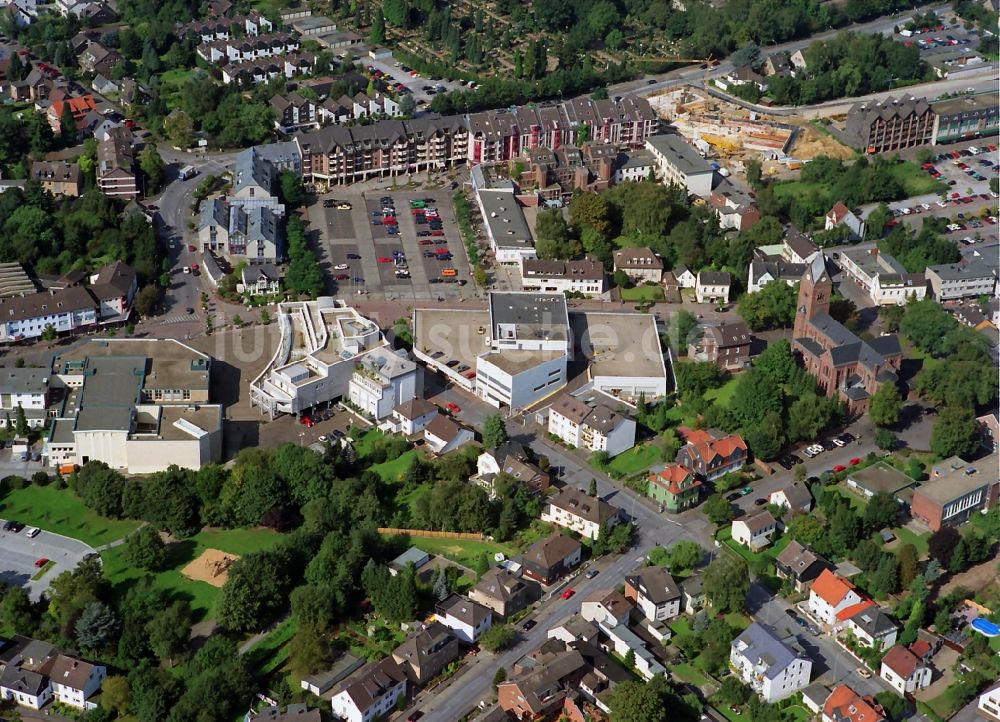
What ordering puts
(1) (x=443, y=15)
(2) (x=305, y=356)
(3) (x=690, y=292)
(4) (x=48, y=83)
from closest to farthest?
1. (2) (x=305, y=356)
2. (3) (x=690, y=292)
3. (4) (x=48, y=83)
4. (1) (x=443, y=15)

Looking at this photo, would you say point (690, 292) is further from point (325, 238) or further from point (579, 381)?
point (325, 238)

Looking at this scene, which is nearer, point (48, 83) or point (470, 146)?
point (470, 146)

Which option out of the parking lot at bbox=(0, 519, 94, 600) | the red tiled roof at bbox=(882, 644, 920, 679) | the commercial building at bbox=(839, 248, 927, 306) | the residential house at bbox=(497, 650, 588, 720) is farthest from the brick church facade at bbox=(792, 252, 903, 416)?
the parking lot at bbox=(0, 519, 94, 600)

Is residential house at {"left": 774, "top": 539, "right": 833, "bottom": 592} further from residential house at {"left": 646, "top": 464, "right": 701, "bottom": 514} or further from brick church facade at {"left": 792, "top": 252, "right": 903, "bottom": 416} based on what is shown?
brick church facade at {"left": 792, "top": 252, "right": 903, "bottom": 416}

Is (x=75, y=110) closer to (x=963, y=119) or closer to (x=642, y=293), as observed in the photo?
(x=642, y=293)

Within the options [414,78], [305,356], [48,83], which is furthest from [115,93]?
[305,356]

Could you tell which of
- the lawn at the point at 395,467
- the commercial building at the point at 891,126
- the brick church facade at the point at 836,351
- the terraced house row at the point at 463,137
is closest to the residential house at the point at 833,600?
the brick church facade at the point at 836,351

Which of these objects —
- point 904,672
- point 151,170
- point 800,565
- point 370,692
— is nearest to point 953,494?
point 800,565
